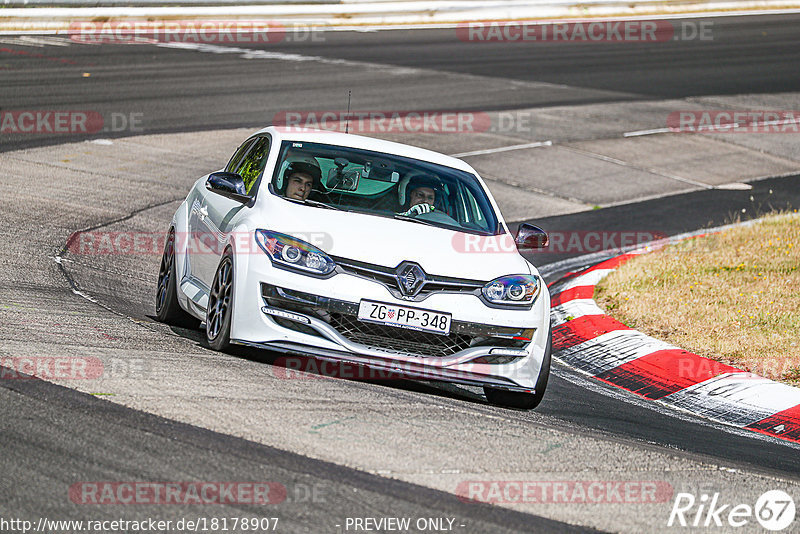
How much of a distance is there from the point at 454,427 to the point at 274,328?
4.36ft

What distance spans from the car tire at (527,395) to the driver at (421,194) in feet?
4.19

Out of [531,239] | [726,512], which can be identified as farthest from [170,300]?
[726,512]

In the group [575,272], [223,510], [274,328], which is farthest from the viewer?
[575,272]

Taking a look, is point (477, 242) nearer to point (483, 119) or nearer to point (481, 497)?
point (481, 497)

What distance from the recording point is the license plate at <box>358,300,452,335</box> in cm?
659

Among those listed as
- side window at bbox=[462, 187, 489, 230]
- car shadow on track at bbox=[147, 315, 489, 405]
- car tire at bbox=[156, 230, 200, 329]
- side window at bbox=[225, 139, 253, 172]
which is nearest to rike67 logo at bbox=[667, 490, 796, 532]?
car shadow on track at bbox=[147, 315, 489, 405]

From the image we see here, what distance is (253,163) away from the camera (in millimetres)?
8180

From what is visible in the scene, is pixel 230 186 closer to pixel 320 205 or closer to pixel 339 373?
pixel 320 205

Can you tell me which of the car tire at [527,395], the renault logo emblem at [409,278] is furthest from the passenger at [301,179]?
the car tire at [527,395]

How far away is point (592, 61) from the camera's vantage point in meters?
27.3

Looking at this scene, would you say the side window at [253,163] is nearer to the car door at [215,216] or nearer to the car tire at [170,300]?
the car door at [215,216]

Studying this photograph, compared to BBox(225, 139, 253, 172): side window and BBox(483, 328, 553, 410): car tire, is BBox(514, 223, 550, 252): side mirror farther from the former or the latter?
BBox(225, 139, 253, 172): side window

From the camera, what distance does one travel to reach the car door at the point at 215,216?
293 inches

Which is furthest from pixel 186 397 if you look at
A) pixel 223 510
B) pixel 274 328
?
pixel 223 510
